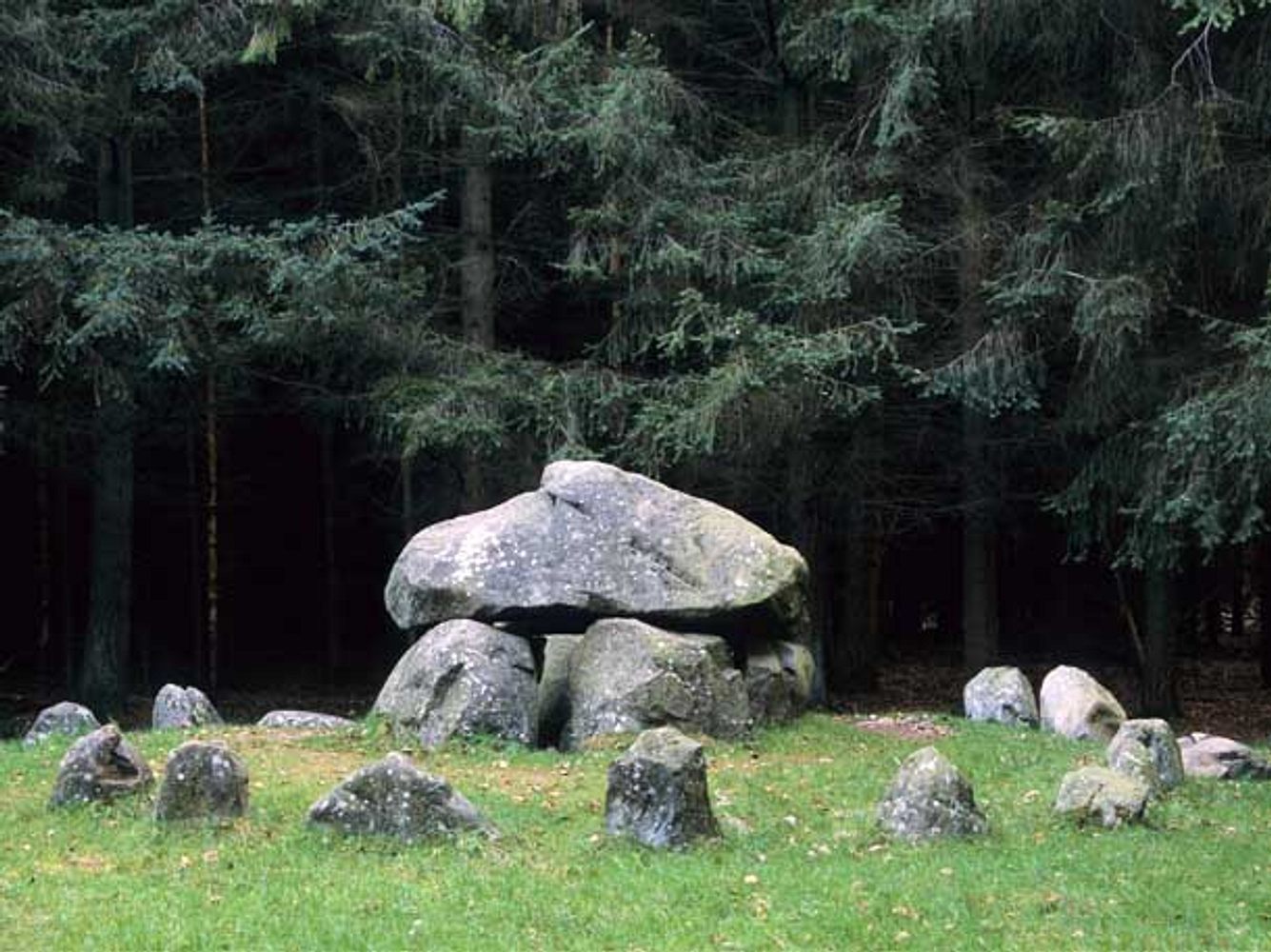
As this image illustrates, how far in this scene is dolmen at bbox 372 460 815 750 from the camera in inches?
592

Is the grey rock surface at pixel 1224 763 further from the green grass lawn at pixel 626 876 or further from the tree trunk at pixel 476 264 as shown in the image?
the tree trunk at pixel 476 264

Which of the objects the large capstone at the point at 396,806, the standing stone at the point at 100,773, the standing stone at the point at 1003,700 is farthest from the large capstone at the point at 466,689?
the standing stone at the point at 1003,700

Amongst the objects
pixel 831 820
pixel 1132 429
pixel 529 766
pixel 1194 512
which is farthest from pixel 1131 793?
pixel 1132 429

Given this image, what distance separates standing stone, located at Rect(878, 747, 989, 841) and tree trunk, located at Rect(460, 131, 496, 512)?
11554 millimetres

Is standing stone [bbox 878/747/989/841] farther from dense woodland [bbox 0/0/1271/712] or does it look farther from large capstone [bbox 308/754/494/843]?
dense woodland [bbox 0/0/1271/712]

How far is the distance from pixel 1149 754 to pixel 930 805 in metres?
2.91

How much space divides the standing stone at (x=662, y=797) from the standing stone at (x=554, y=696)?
4.67 m

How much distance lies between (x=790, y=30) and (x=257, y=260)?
324 inches

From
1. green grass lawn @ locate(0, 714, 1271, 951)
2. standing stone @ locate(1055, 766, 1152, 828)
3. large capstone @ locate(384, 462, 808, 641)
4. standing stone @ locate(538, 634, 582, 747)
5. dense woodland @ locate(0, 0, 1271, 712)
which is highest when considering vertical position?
dense woodland @ locate(0, 0, 1271, 712)

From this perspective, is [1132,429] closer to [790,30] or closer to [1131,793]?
[790,30]

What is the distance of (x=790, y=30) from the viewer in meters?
22.8

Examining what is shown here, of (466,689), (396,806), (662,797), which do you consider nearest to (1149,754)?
(662,797)

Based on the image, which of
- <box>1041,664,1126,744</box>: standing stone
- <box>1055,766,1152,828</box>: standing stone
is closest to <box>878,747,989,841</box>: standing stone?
<box>1055,766,1152,828</box>: standing stone

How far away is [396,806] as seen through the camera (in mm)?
10781
